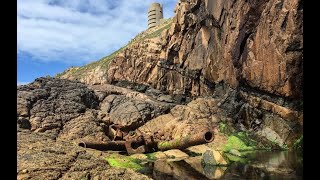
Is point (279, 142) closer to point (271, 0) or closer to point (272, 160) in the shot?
point (272, 160)

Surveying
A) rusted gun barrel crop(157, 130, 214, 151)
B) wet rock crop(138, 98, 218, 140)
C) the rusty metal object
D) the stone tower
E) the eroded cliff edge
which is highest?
the stone tower

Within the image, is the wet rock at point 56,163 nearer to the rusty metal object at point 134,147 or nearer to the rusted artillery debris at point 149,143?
the rusted artillery debris at point 149,143

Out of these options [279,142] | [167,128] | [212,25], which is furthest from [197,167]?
[212,25]

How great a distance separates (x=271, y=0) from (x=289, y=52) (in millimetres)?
7077

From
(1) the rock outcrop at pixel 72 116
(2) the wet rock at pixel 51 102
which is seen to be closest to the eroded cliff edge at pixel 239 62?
(1) the rock outcrop at pixel 72 116

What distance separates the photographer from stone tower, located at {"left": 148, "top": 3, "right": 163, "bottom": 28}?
119 meters

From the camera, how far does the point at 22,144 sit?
13.4 m

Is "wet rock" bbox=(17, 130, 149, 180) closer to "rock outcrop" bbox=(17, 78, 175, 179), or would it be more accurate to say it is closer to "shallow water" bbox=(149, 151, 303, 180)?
"rock outcrop" bbox=(17, 78, 175, 179)

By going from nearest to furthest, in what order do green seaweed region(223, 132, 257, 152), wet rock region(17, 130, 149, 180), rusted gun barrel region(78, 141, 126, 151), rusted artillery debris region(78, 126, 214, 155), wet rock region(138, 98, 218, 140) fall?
wet rock region(17, 130, 149, 180) < rusted artillery debris region(78, 126, 214, 155) < rusted gun barrel region(78, 141, 126, 151) < green seaweed region(223, 132, 257, 152) < wet rock region(138, 98, 218, 140)

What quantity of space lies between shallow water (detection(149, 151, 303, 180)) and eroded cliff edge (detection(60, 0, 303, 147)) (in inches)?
245

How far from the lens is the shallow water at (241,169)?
714 inches

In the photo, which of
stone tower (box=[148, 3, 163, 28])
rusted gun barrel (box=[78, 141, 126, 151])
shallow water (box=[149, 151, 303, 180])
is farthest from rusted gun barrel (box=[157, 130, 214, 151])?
stone tower (box=[148, 3, 163, 28])

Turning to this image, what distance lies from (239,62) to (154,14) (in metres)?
88.3

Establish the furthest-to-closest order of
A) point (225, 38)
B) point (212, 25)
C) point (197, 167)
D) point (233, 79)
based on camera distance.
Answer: point (212, 25)
point (225, 38)
point (233, 79)
point (197, 167)
